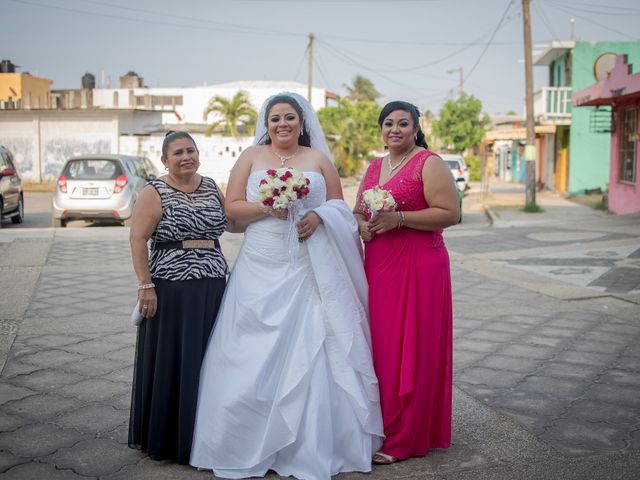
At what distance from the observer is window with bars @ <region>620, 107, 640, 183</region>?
19.5m

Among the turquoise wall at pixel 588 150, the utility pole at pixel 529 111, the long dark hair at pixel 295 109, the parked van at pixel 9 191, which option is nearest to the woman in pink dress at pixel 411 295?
the long dark hair at pixel 295 109

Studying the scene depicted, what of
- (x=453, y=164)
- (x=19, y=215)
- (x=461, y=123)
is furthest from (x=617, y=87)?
(x=461, y=123)

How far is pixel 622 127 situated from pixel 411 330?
61.6 feet

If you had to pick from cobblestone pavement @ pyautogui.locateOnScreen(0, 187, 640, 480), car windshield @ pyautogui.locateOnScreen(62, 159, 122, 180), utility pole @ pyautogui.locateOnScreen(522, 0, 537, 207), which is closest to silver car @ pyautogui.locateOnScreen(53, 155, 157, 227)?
car windshield @ pyautogui.locateOnScreen(62, 159, 122, 180)

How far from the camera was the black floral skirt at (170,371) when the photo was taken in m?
4.02

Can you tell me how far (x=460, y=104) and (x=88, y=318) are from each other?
47.2 meters

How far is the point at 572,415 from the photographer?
4789 mm

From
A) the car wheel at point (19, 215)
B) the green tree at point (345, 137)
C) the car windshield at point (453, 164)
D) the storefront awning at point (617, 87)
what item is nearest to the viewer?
the storefront awning at point (617, 87)

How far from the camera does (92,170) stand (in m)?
16.0

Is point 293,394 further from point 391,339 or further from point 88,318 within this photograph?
point 88,318

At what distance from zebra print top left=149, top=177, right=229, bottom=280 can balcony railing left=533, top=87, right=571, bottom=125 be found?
2989 cm

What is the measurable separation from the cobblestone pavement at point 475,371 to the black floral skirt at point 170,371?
0.15m

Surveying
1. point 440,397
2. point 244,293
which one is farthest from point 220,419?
point 440,397

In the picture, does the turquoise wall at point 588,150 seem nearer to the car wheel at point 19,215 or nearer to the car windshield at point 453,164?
the car windshield at point 453,164
